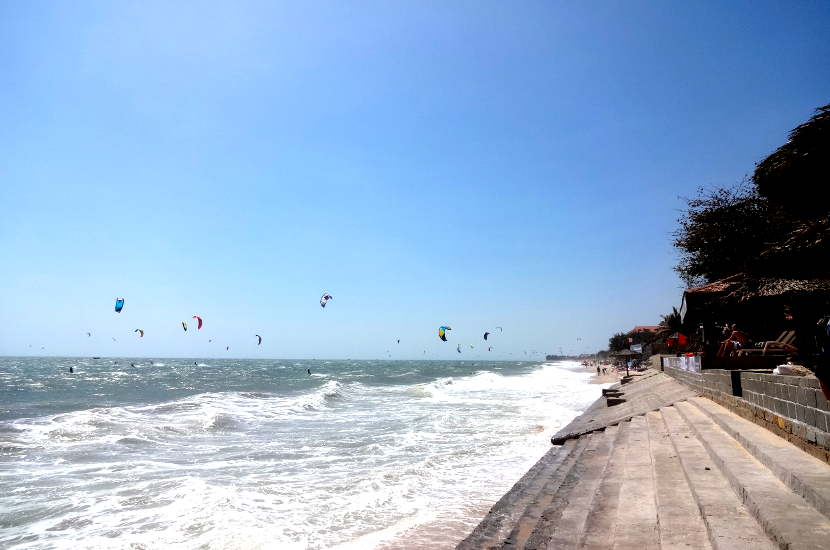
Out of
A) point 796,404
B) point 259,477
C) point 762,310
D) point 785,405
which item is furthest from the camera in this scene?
point 762,310

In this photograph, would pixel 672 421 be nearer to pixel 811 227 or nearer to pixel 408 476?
pixel 811 227

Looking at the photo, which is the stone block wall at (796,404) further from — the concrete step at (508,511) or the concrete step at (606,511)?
the concrete step at (508,511)

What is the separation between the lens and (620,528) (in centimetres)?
406

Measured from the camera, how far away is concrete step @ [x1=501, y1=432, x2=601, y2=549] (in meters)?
4.46

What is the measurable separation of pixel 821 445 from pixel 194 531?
7834mm

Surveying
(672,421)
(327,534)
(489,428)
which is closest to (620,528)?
(327,534)

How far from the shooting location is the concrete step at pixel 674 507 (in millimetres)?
3619

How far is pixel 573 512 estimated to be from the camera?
15.8 feet

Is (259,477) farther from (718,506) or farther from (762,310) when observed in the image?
(762,310)

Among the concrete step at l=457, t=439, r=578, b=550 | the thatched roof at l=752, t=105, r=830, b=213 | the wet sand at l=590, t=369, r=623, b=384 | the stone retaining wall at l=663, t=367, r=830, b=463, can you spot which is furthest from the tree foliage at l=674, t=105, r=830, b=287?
the wet sand at l=590, t=369, r=623, b=384

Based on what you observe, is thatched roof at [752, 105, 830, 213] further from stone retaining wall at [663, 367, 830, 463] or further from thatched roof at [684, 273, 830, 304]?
stone retaining wall at [663, 367, 830, 463]

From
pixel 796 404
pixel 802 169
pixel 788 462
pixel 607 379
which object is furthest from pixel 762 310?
pixel 607 379

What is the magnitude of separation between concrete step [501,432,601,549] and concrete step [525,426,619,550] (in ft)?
0.27

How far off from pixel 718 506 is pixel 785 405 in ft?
6.50
